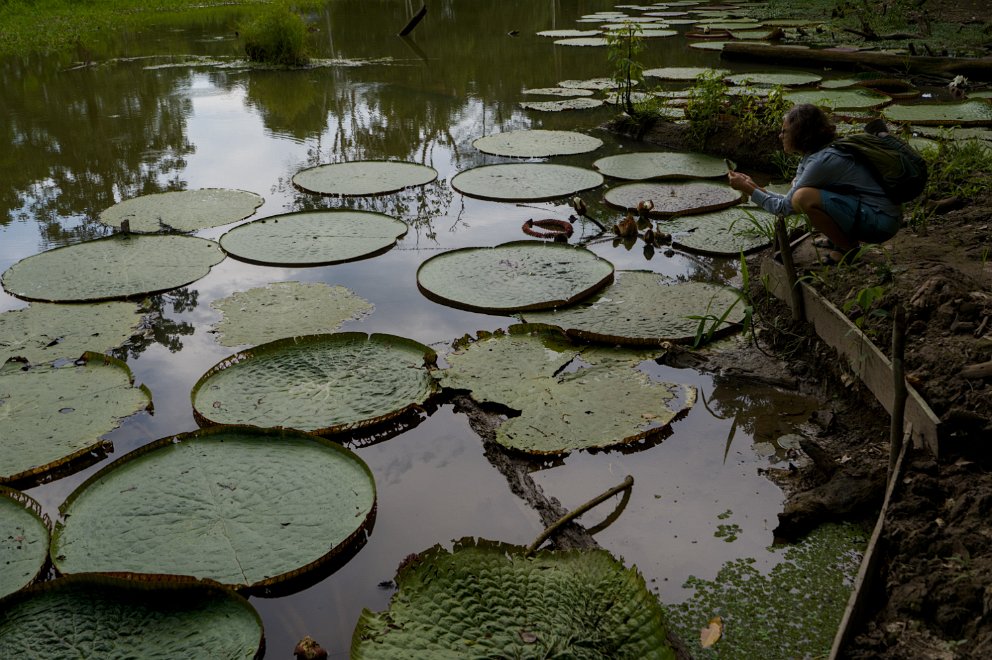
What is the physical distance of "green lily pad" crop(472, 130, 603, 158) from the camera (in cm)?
661

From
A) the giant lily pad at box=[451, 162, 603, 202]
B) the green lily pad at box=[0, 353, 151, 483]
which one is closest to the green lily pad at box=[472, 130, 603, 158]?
the giant lily pad at box=[451, 162, 603, 202]

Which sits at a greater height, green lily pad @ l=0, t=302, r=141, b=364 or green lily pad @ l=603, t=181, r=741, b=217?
green lily pad @ l=603, t=181, r=741, b=217

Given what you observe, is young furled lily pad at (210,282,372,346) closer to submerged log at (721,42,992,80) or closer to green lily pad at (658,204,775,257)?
green lily pad at (658,204,775,257)

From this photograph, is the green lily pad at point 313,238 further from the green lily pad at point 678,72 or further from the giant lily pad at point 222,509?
the green lily pad at point 678,72

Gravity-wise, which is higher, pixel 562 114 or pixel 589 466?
pixel 562 114

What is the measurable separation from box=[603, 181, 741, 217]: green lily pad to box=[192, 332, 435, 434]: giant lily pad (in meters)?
2.54

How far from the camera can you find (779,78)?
9.12 meters

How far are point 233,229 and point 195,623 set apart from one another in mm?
3426

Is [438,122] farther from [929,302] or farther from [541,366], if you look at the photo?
[929,302]

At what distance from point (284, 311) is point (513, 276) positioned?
1.24 m

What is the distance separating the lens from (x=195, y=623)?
1.96 meters

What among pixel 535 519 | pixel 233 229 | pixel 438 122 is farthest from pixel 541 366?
pixel 438 122

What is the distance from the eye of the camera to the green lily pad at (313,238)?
4508mm

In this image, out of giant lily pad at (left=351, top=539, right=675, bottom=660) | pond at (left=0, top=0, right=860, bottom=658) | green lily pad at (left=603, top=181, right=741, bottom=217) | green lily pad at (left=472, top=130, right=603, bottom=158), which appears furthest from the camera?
green lily pad at (left=472, top=130, right=603, bottom=158)
